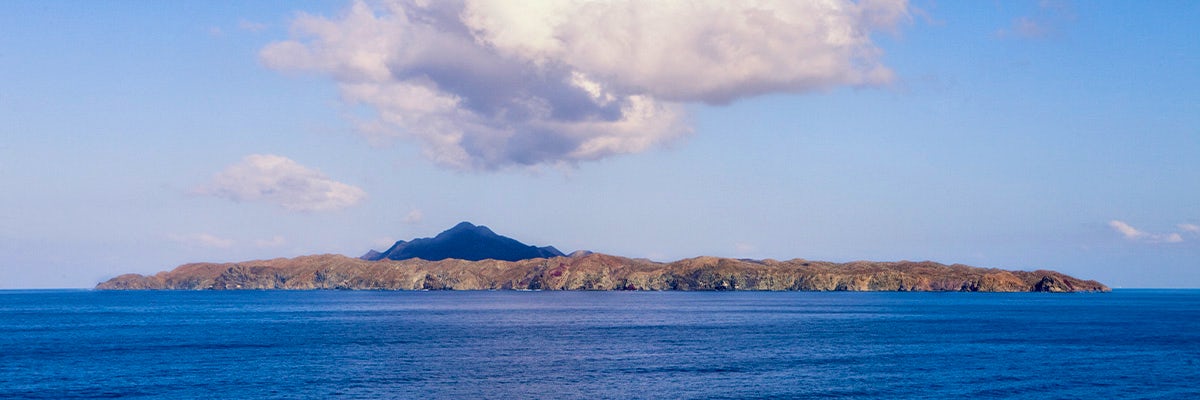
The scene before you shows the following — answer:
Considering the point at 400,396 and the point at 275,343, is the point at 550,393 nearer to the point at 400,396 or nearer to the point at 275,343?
the point at 400,396

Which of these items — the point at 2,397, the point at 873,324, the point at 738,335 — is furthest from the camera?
the point at 873,324

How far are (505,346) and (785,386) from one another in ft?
152

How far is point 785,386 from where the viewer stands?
3056 inches

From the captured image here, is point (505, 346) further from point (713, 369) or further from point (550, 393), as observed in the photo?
point (550, 393)

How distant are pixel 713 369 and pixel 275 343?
6093 centimetres

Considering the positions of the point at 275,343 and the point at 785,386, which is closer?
the point at 785,386

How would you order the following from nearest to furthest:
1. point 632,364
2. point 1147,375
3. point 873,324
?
1. point 1147,375
2. point 632,364
3. point 873,324

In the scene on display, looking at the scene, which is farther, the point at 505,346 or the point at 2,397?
the point at 505,346

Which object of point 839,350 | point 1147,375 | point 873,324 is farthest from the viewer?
point 873,324

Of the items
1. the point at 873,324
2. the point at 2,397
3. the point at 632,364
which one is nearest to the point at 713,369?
the point at 632,364

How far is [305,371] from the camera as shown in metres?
88.2

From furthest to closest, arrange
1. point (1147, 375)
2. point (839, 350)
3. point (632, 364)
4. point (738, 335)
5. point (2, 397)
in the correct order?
point (738, 335) → point (839, 350) → point (632, 364) → point (1147, 375) → point (2, 397)

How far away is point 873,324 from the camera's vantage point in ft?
534

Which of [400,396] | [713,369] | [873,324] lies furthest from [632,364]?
[873,324]
